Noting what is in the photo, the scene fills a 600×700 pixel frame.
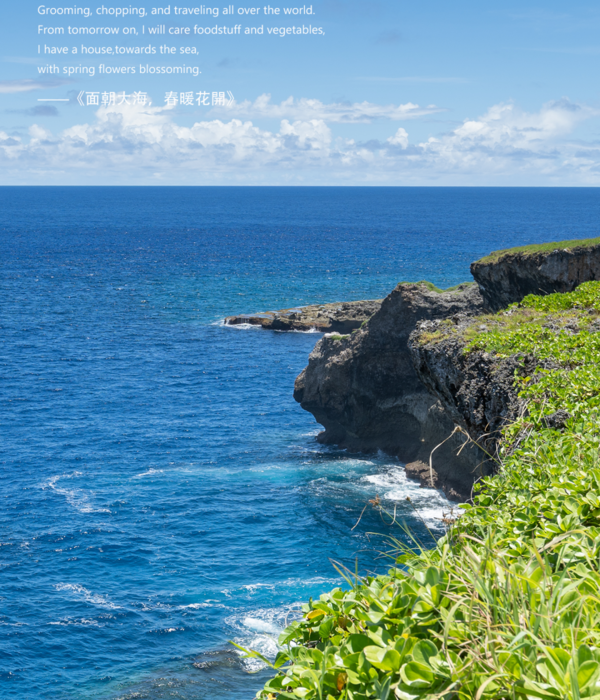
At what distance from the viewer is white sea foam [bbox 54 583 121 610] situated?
31.6m

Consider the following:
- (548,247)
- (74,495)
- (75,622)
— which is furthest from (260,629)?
(548,247)

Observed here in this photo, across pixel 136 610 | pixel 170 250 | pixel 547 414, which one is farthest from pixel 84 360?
pixel 170 250

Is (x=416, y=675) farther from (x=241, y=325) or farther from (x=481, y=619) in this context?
(x=241, y=325)

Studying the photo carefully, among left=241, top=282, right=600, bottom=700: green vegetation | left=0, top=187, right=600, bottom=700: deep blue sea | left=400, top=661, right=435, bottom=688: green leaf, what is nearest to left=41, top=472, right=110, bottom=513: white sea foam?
left=0, top=187, right=600, bottom=700: deep blue sea

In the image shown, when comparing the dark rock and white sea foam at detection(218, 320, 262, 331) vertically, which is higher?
the dark rock

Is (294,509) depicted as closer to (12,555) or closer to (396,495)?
(396,495)

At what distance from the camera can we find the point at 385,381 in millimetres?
51562

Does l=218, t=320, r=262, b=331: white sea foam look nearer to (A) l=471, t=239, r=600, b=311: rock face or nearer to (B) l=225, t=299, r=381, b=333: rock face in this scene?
(B) l=225, t=299, r=381, b=333: rock face

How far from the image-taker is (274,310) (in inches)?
3962

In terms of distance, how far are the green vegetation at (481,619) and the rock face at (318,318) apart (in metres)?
75.6

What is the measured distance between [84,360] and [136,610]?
48123 mm

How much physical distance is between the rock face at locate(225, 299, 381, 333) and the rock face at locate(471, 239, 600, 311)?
37739mm

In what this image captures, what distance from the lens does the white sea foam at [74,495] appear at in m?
41.5

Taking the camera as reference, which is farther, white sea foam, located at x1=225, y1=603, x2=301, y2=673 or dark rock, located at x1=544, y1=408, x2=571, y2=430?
white sea foam, located at x1=225, y1=603, x2=301, y2=673
